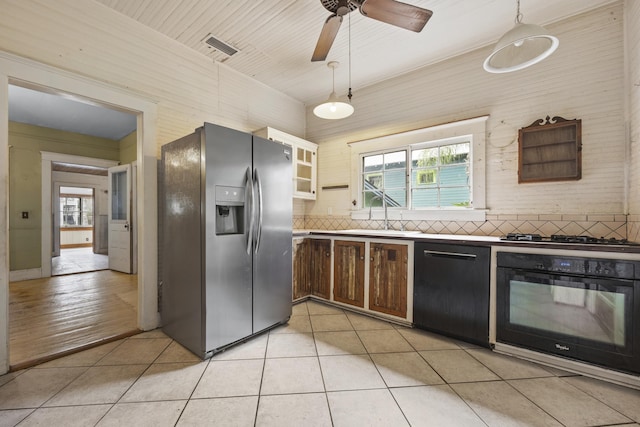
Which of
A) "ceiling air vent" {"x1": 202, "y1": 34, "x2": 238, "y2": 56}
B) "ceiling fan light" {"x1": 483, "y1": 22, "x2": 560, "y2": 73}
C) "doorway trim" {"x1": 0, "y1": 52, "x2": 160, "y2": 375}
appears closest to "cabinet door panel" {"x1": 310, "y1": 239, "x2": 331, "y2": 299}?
"doorway trim" {"x1": 0, "y1": 52, "x2": 160, "y2": 375}

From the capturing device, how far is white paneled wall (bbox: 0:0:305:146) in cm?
210

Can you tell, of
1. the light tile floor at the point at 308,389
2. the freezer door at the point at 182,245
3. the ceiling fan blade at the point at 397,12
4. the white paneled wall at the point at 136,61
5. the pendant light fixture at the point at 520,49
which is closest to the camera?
the light tile floor at the point at 308,389

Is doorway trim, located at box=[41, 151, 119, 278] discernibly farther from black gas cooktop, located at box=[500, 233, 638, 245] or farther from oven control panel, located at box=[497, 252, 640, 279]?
black gas cooktop, located at box=[500, 233, 638, 245]

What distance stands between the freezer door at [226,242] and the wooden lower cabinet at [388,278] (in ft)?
4.54

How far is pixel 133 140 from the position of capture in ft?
18.7

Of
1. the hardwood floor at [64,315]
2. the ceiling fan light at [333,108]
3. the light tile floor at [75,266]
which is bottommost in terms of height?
the light tile floor at [75,266]

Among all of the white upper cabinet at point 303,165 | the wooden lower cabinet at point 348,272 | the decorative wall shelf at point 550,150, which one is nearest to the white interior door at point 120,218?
the white upper cabinet at point 303,165

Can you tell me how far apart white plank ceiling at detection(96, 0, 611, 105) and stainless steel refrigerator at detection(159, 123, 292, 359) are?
126 cm

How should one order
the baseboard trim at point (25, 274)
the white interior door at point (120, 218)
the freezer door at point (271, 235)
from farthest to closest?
1. the white interior door at point (120, 218)
2. the baseboard trim at point (25, 274)
3. the freezer door at point (271, 235)

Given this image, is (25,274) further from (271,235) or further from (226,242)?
(271,235)

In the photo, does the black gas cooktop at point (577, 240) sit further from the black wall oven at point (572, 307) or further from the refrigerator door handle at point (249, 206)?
the refrigerator door handle at point (249, 206)

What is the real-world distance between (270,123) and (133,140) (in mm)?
3657

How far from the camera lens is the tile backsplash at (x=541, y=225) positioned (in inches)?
90.1

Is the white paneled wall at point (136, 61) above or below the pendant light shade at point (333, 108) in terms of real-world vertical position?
above
